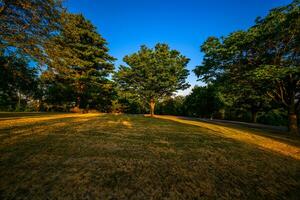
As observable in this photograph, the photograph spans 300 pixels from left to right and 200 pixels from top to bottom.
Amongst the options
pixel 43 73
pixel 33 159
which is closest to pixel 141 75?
pixel 43 73

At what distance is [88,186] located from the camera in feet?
7.86

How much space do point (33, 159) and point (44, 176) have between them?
100cm

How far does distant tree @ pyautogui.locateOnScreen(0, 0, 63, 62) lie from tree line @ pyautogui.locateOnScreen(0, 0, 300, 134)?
36mm

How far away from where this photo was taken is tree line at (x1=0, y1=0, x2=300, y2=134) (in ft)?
24.3

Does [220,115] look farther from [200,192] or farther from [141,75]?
[200,192]

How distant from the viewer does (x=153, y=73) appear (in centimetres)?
2159

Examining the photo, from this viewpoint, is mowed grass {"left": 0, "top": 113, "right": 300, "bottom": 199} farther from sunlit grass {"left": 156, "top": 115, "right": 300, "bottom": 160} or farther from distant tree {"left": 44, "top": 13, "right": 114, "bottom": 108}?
distant tree {"left": 44, "top": 13, "right": 114, "bottom": 108}

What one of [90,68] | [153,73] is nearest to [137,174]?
[153,73]

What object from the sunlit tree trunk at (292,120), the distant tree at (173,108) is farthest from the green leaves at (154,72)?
the distant tree at (173,108)

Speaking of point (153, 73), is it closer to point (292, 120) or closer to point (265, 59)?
point (265, 59)

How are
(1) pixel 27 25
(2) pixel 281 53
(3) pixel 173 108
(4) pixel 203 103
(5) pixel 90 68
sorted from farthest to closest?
(3) pixel 173 108
(4) pixel 203 103
(5) pixel 90 68
(2) pixel 281 53
(1) pixel 27 25

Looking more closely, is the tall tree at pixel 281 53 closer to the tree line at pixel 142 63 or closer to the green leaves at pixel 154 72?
the tree line at pixel 142 63

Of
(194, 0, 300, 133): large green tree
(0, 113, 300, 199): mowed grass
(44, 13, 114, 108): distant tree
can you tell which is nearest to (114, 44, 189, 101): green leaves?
(44, 13, 114, 108): distant tree

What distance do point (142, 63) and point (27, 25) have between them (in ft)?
49.6
